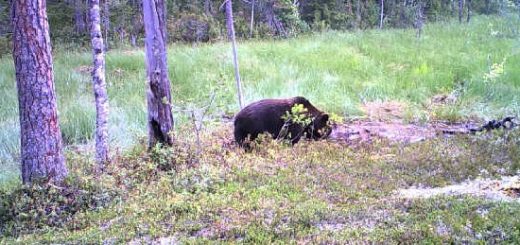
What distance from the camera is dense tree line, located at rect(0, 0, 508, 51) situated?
2542cm

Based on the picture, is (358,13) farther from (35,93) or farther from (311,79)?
(35,93)

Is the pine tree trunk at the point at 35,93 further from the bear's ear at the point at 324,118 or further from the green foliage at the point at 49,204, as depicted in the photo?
the bear's ear at the point at 324,118

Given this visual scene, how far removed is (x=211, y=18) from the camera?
26672mm

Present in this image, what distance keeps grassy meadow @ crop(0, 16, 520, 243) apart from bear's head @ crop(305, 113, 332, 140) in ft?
2.20

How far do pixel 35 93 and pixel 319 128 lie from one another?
191 inches

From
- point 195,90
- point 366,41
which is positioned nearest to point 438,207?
point 195,90

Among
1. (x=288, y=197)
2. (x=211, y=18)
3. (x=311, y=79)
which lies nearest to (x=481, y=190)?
(x=288, y=197)

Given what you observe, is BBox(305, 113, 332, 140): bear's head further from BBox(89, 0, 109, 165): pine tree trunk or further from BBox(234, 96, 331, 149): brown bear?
BBox(89, 0, 109, 165): pine tree trunk

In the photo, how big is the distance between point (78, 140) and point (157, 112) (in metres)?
2.73

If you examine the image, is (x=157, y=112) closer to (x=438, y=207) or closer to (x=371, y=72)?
(x=438, y=207)

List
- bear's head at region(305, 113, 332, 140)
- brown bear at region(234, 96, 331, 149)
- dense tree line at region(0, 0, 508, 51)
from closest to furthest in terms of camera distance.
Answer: brown bear at region(234, 96, 331, 149) → bear's head at region(305, 113, 332, 140) → dense tree line at region(0, 0, 508, 51)

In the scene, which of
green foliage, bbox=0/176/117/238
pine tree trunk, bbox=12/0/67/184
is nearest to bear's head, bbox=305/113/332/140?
green foliage, bbox=0/176/117/238

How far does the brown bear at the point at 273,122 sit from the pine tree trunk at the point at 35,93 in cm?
302

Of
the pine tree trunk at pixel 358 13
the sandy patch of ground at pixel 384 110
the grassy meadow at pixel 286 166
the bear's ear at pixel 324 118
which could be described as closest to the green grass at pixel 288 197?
the grassy meadow at pixel 286 166
